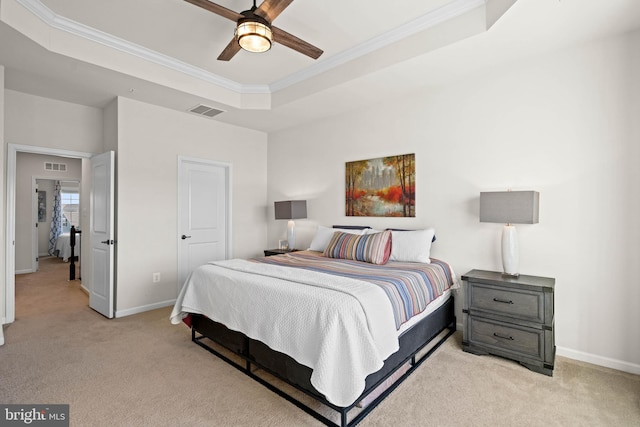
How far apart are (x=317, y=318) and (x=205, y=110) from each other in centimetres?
351

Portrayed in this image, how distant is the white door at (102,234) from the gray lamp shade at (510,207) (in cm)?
408

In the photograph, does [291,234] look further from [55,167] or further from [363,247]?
[55,167]

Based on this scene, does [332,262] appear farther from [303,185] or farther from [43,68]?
[43,68]

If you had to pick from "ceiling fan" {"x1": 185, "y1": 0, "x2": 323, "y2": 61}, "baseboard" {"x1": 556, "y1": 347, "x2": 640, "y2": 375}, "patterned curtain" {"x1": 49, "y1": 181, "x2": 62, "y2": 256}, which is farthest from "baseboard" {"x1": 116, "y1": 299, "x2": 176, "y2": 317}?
"patterned curtain" {"x1": 49, "y1": 181, "x2": 62, "y2": 256}

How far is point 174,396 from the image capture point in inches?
87.2

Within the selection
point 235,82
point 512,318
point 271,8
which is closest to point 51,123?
point 235,82

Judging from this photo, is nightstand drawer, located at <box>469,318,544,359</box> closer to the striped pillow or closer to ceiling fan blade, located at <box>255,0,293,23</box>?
the striped pillow

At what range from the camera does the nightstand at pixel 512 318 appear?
2.48m

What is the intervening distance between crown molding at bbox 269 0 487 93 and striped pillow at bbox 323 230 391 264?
1874 millimetres

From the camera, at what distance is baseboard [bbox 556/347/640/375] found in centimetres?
247

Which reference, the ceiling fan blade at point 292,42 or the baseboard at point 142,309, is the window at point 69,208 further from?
the ceiling fan blade at point 292,42

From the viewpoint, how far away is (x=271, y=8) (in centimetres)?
216

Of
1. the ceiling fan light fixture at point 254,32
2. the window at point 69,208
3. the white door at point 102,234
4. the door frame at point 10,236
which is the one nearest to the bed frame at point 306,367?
the white door at point 102,234

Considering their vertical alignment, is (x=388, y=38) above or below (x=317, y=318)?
above
